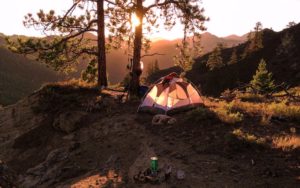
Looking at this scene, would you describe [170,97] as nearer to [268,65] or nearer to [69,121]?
[69,121]

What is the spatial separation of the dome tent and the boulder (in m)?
2.63

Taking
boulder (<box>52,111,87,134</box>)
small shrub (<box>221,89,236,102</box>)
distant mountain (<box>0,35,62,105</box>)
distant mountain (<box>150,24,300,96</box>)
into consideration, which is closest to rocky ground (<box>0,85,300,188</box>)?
boulder (<box>52,111,87,134</box>)

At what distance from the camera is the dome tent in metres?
14.8

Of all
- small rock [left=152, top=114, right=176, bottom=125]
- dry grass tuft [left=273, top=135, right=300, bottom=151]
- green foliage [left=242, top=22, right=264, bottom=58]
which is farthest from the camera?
green foliage [left=242, top=22, right=264, bottom=58]

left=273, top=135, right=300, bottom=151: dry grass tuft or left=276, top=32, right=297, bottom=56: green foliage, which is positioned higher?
left=276, top=32, right=297, bottom=56: green foliage

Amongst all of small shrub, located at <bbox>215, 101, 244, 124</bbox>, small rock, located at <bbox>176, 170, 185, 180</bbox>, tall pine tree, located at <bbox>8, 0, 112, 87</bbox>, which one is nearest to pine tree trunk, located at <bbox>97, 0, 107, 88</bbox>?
tall pine tree, located at <bbox>8, 0, 112, 87</bbox>

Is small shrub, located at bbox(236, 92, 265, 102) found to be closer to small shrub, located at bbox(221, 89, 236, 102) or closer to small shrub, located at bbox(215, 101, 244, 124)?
small shrub, located at bbox(221, 89, 236, 102)

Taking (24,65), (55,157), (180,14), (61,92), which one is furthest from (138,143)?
(24,65)

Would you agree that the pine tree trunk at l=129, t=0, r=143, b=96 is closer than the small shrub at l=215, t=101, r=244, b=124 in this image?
No

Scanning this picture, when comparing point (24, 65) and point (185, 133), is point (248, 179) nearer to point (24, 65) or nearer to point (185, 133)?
point (185, 133)

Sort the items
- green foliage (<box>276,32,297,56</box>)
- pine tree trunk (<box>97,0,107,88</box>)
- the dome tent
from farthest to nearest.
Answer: green foliage (<box>276,32,297,56</box>), pine tree trunk (<box>97,0,107,88</box>), the dome tent

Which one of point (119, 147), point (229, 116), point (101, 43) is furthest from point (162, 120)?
point (101, 43)

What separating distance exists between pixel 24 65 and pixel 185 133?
169 meters

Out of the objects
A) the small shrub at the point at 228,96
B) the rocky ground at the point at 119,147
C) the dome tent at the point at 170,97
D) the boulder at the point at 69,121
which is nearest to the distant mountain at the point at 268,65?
the small shrub at the point at 228,96
